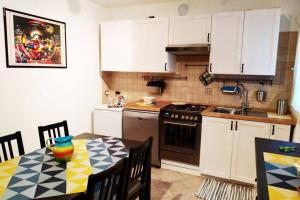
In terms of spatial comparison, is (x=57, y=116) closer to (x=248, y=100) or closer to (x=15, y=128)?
(x=15, y=128)

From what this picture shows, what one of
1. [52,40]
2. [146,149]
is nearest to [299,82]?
[146,149]

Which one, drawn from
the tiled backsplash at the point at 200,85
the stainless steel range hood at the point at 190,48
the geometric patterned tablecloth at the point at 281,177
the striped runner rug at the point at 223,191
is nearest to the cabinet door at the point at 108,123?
the tiled backsplash at the point at 200,85

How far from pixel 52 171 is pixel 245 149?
222cm

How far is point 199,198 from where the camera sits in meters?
2.51

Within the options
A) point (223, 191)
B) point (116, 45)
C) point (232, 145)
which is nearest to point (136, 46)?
point (116, 45)

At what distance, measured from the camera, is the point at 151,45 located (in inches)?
132

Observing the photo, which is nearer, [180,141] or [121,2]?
[180,141]

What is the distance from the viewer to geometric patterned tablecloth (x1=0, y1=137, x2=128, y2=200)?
4.16 ft

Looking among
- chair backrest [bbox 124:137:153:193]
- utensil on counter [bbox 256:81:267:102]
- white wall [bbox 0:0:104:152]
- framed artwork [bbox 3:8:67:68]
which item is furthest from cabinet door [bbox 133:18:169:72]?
chair backrest [bbox 124:137:153:193]

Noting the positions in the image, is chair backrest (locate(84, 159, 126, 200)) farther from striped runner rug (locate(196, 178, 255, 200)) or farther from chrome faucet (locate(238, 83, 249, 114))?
chrome faucet (locate(238, 83, 249, 114))

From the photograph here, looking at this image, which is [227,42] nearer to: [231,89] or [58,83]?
[231,89]

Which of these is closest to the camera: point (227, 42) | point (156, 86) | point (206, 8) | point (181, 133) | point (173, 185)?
point (173, 185)

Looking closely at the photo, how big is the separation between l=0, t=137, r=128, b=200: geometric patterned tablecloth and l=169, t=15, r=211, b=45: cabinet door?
72.9 inches

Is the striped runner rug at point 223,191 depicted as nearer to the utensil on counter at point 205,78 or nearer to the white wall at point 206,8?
the utensil on counter at point 205,78
